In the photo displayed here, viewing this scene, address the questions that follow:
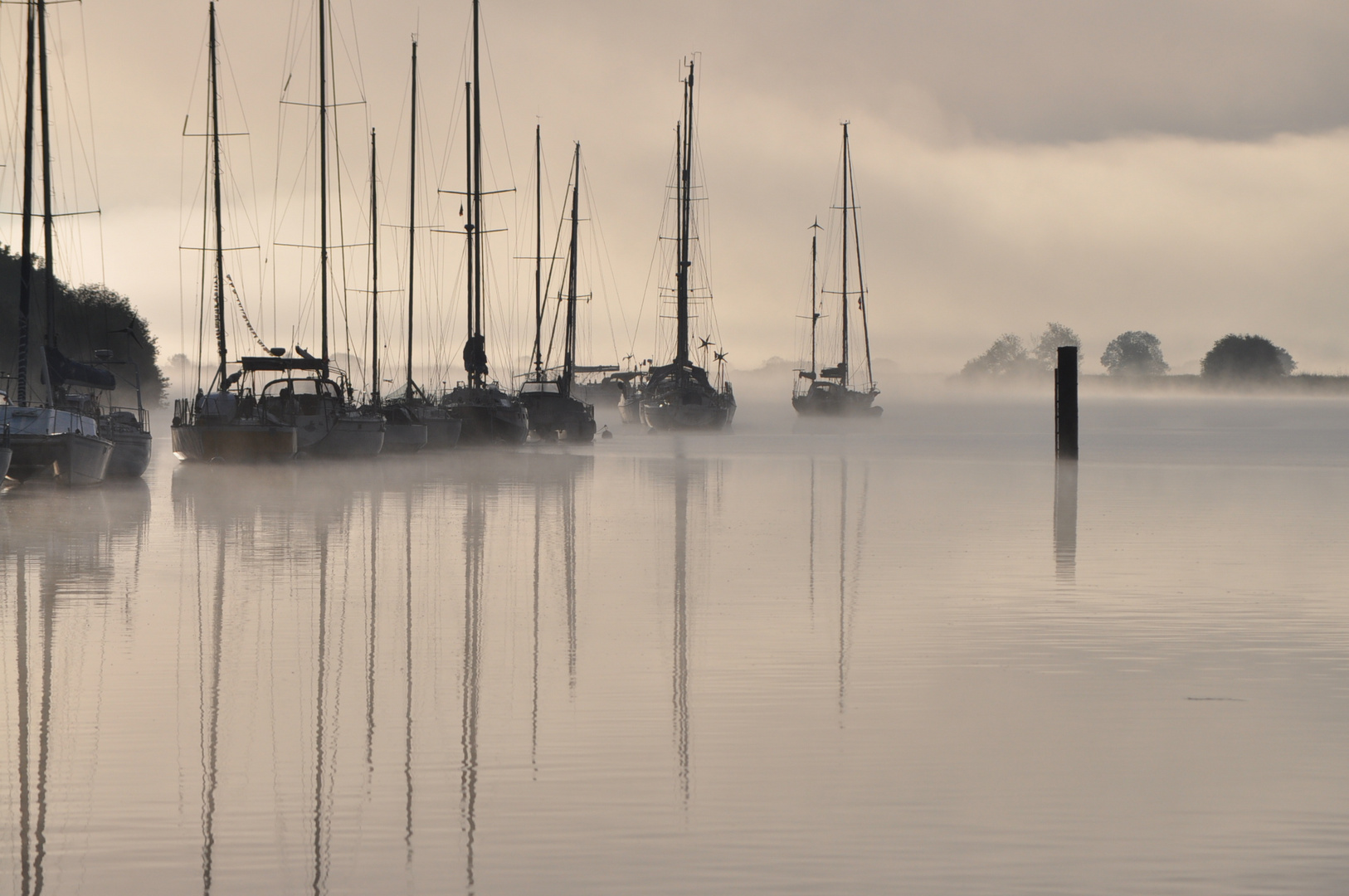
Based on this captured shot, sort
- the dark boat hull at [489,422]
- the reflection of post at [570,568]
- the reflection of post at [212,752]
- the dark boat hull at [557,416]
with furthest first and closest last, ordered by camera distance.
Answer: the dark boat hull at [557,416] < the dark boat hull at [489,422] < the reflection of post at [570,568] < the reflection of post at [212,752]

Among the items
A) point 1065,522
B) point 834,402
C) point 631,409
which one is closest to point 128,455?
point 1065,522

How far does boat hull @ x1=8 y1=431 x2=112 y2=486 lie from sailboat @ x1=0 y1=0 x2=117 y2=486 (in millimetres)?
18

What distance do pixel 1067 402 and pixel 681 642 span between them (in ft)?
129

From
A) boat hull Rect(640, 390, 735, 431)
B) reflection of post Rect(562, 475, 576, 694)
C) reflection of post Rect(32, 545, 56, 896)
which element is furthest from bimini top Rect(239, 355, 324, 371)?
boat hull Rect(640, 390, 735, 431)

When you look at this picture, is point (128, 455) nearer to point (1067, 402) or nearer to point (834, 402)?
point (1067, 402)

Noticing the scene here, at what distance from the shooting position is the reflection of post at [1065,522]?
68.5 ft

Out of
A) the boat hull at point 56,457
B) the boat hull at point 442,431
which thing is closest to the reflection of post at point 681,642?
the boat hull at point 56,457

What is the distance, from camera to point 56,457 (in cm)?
3541

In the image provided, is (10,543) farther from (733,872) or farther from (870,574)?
(733,872)

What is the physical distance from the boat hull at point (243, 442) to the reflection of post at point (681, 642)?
741 inches

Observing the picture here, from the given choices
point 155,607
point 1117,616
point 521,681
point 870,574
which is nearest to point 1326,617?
point 1117,616

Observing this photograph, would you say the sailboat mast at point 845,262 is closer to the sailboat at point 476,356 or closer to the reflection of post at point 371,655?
the sailboat at point 476,356

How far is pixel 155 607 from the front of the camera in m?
16.5

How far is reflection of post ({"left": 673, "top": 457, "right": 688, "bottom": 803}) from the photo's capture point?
33.4ft
